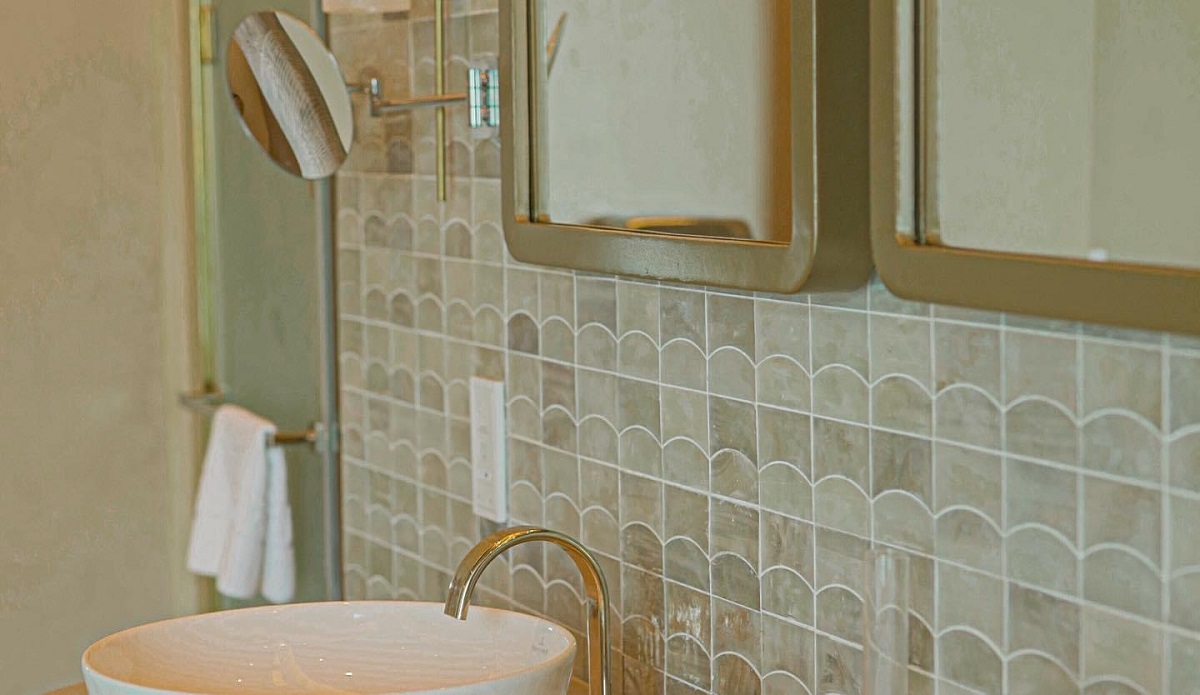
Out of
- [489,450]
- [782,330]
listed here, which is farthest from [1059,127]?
[489,450]

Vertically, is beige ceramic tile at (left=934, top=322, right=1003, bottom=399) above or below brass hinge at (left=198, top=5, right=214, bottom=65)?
below

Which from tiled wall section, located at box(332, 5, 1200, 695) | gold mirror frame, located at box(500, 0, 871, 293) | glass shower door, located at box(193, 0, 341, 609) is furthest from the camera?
glass shower door, located at box(193, 0, 341, 609)

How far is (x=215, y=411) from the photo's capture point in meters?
2.19

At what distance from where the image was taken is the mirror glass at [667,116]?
3.62 feet

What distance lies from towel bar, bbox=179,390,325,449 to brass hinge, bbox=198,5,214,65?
20.5 inches

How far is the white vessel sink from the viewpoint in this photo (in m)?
1.23

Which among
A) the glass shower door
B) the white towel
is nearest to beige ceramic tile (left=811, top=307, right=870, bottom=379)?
the glass shower door

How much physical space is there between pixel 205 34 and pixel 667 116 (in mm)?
1246

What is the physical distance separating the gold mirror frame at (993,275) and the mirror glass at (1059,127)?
0.01 meters

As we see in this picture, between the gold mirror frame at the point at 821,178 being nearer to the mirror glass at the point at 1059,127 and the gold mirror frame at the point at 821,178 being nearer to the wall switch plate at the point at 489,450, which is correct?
the mirror glass at the point at 1059,127

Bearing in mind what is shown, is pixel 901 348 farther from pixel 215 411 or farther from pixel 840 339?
Answer: pixel 215 411

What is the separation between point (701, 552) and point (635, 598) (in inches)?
4.8

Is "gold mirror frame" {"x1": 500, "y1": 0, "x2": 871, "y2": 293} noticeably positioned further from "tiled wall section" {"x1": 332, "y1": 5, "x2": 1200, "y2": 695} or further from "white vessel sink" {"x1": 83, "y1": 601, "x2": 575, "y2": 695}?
"white vessel sink" {"x1": 83, "y1": 601, "x2": 575, "y2": 695}

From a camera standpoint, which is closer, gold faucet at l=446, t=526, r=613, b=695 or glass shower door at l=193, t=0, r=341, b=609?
gold faucet at l=446, t=526, r=613, b=695
